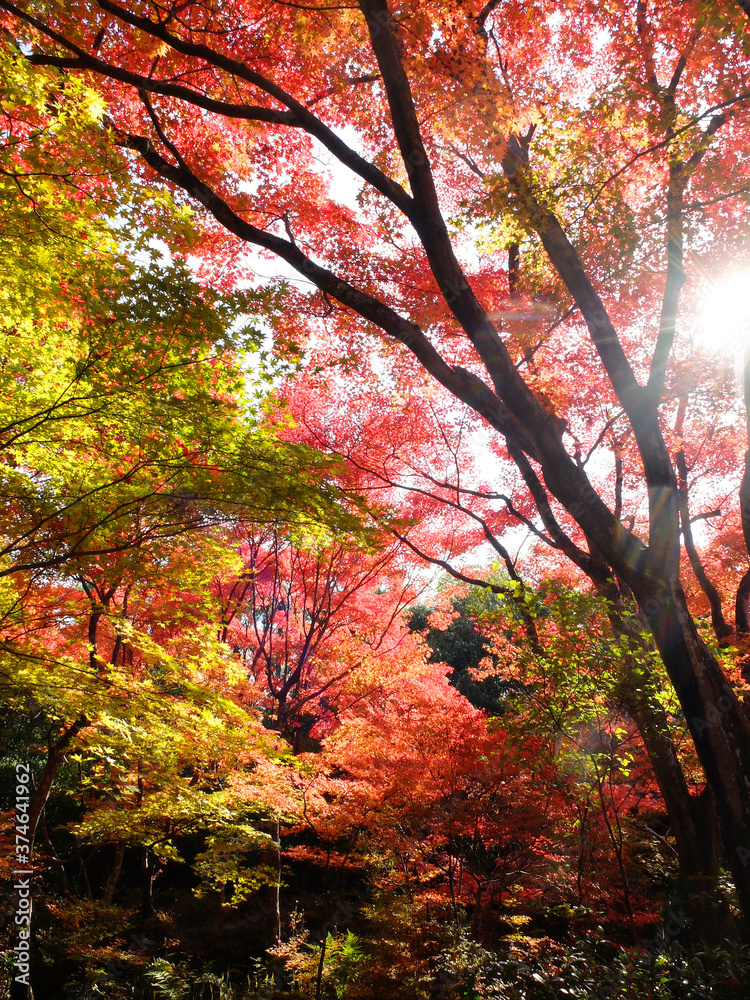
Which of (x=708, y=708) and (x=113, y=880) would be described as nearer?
(x=708, y=708)

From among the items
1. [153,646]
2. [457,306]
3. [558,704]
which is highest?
[457,306]

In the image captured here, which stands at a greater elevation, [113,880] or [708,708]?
[708,708]

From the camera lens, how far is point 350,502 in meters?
3.62

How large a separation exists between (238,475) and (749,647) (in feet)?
23.1

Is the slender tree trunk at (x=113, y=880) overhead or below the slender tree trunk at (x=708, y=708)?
below

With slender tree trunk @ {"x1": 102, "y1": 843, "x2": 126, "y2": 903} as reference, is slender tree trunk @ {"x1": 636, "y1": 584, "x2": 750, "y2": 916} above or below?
above

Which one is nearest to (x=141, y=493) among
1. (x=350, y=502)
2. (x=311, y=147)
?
(x=350, y=502)


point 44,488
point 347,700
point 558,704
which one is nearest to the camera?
point 44,488

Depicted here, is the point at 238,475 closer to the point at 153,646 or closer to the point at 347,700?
the point at 153,646

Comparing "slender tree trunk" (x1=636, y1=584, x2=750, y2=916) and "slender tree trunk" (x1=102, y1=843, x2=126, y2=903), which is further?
"slender tree trunk" (x1=102, y1=843, x2=126, y2=903)

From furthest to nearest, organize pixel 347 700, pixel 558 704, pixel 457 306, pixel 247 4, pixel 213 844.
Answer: pixel 347 700
pixel 213 844
pixel 247 4
pixel 558 704
pixel 457 306

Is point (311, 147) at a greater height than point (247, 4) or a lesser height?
greater

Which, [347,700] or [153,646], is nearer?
[153,646]

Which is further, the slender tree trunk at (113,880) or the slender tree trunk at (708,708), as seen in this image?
the slender tree trunk at (113,880)
